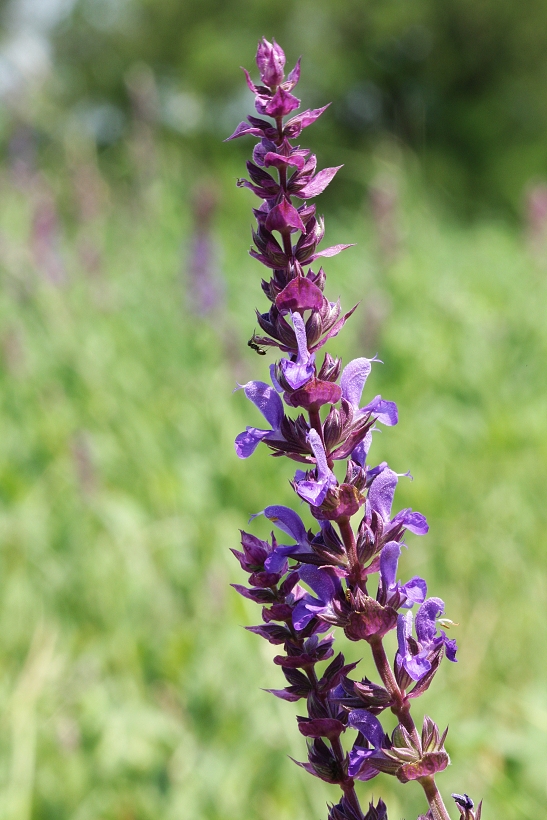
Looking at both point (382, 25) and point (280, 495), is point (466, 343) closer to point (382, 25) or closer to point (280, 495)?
point (280, 495)

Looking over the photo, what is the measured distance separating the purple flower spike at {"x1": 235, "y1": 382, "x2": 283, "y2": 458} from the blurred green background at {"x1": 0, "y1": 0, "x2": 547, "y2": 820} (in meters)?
0.74

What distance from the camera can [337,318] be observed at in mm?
779

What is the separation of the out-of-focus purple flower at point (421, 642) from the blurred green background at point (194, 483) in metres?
0.69

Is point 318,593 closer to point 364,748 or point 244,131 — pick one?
point 364,748

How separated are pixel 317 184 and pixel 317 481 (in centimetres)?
28

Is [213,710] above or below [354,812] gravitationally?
above

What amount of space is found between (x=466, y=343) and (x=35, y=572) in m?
2.23

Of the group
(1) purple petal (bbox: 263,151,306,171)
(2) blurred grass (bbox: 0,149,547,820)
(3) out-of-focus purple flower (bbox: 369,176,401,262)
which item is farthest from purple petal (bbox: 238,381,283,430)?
(3) out-of-focus purple flower (bbox: 369,176,401,262)

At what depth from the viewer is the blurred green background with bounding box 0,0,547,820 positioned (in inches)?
70.9

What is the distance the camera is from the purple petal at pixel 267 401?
823mm

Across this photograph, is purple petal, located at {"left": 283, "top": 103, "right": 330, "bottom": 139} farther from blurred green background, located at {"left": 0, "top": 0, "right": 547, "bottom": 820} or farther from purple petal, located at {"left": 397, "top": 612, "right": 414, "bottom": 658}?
blurred green background, located at {"left": 0, "top": 0, "right": 547, "bottom": 820}

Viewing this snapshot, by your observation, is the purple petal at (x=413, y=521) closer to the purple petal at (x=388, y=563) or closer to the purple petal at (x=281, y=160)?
the purple petal at (x=388, y=563)

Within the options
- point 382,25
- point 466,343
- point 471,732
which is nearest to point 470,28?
point 382,25

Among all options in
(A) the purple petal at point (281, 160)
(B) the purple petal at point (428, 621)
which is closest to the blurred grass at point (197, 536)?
(B) the purple petal at point (428, 621)
